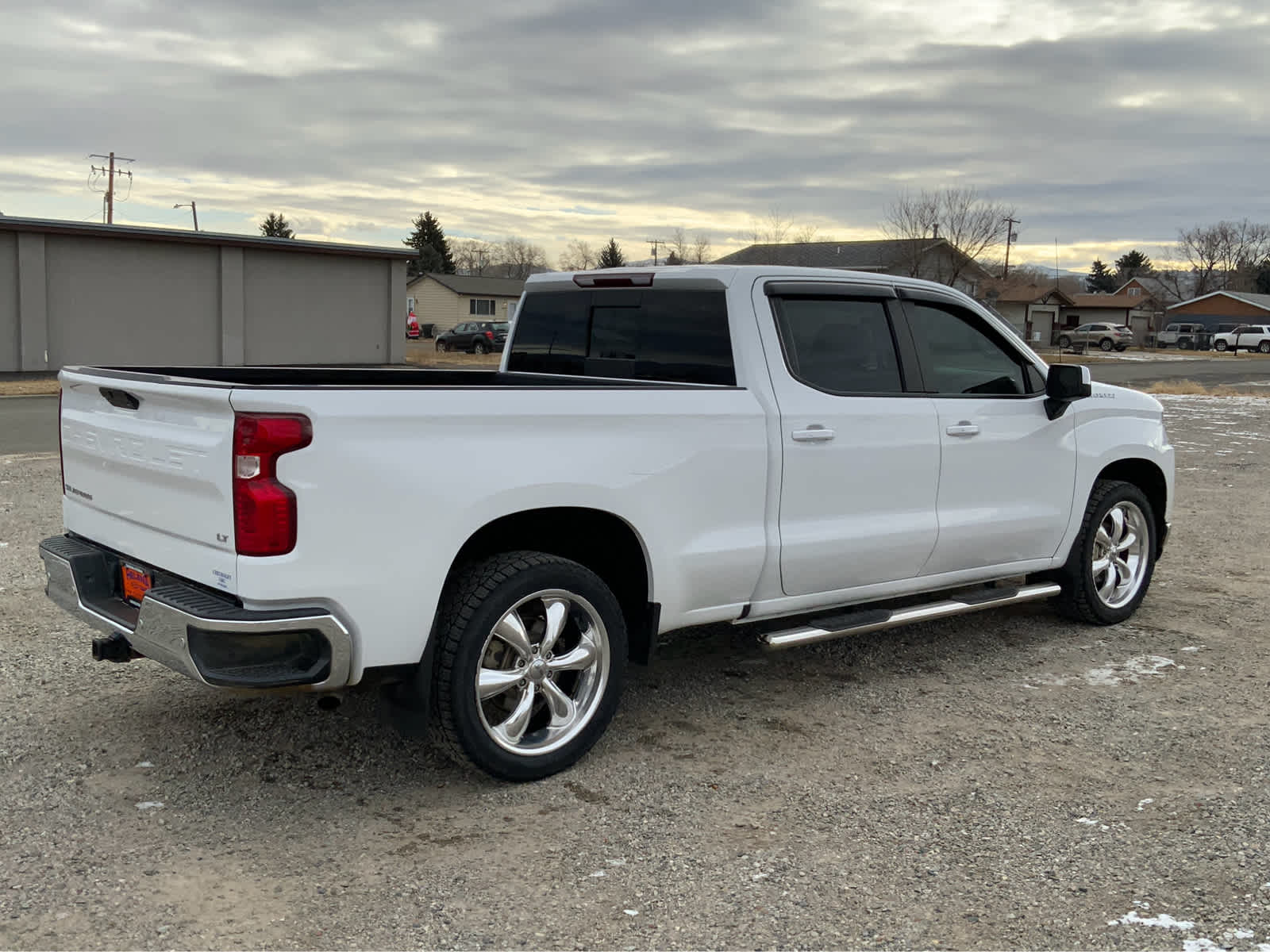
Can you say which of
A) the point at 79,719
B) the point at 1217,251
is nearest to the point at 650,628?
the point at 79,719

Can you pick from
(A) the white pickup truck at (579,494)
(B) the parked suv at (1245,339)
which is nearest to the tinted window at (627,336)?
(A) the white pickup truck at (579,494)

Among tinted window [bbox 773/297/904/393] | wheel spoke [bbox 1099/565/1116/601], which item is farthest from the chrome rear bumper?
wheel spoke [bbox 1099/565/1116/601]

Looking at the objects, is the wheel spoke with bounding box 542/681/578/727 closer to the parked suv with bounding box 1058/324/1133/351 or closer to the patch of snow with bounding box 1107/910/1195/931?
the patch of snow with bounding box 1107/910/1195/931

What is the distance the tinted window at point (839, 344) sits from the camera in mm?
5062

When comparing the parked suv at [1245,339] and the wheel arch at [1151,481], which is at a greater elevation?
the parked suv at [1245,339]

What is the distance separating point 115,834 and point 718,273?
3085mm

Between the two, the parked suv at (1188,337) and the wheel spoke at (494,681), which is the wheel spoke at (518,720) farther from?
the parked suv at (1188,337)

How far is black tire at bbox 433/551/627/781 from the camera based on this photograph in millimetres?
4012

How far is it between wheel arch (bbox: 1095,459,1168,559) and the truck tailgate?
4.84m

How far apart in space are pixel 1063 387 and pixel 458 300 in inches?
2835

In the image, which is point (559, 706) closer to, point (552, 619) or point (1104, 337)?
point (552, 619)

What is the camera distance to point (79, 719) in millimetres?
4855

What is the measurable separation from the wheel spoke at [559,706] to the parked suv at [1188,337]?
7964 cm

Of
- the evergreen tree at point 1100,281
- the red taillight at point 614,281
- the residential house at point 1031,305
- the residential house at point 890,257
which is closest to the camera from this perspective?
the red taillight at point 614,281
